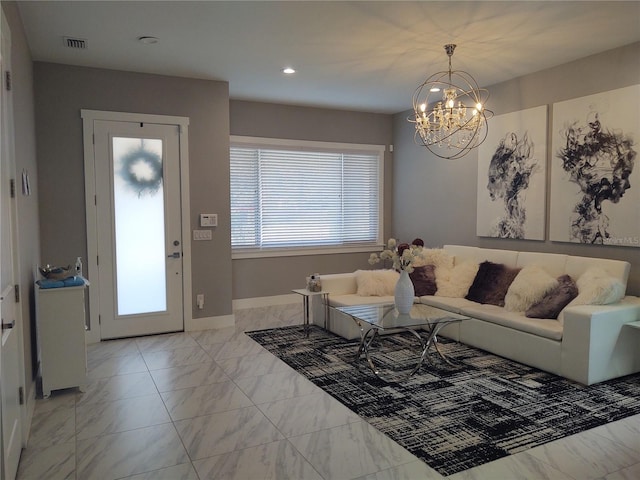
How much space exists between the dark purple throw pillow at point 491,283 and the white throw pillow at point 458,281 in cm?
6

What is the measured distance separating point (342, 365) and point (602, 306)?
217 centimetres

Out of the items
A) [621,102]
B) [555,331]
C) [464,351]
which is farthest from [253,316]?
[621,102]

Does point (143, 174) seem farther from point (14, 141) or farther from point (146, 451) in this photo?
point (146, 451)

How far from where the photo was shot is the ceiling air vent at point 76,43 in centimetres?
410

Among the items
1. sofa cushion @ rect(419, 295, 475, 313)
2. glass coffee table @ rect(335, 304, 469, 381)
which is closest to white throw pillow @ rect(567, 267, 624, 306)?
glass coffee table @ rect(335, 304, 469, 381)

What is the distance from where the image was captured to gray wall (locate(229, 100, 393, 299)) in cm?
662

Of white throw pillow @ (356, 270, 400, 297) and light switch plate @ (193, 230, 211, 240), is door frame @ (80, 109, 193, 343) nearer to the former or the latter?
light switch plate @ (193, 230, 211, 240)

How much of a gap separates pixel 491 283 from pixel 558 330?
1174 mm

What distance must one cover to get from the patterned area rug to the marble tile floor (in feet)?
0.34

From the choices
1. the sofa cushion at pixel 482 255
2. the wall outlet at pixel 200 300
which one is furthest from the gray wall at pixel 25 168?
the sofa cushion at pixel 482 255

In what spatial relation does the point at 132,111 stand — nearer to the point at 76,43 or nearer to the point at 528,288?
the point at 76,43

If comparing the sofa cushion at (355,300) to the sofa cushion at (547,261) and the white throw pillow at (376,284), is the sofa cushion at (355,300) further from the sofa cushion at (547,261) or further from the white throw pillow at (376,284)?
the sofa cushion at (547,261)

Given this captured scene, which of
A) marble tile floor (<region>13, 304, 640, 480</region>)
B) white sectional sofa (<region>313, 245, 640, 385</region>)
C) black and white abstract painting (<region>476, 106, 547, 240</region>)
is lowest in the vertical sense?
marble tile floor (<region>13, 304, 640, 480</region>)

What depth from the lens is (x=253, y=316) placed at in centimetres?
623
